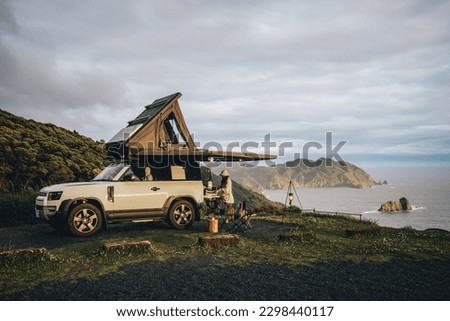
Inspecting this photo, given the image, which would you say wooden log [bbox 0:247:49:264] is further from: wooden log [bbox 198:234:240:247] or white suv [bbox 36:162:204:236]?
wooden log [bbox 198:234:240:247]

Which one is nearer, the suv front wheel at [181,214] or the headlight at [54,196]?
the headlight at [54,196]

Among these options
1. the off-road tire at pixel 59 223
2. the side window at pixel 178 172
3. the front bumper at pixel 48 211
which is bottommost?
the off-road tire at pixel 59 223

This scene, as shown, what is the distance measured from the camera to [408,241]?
926cm

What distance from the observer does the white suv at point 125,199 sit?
30.3 ft

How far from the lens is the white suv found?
925 centimetres

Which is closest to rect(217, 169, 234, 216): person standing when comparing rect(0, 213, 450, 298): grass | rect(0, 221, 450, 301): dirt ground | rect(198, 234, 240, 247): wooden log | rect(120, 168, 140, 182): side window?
rect(0, 213, 450, 298): grass

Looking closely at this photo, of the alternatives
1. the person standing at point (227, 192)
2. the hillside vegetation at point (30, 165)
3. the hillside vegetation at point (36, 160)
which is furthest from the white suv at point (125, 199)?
the hillside vegetation at point (36, 160)

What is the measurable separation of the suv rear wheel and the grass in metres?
0.35

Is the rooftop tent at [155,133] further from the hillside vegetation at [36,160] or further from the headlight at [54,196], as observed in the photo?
the hillside vegetation at [36,160]

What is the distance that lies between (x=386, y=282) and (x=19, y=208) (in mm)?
13267

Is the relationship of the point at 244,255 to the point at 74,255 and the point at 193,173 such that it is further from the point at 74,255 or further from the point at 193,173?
the point at 193,173

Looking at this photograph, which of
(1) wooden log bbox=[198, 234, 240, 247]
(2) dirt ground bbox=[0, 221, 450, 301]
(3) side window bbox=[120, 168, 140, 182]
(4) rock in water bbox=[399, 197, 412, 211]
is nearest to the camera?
(2) dirt ground bbox=[0, 221, 450, 301]

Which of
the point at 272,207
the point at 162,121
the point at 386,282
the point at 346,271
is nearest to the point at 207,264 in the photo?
the point at 346,271

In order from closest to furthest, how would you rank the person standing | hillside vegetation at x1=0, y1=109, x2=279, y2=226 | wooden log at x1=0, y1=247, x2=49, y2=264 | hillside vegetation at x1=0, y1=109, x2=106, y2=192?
1. wooden log at x1=0, y1=247, x2=49, y2=264
2. the person standing
3. hillside vegetation at x1=0, y1=109, x2=279, y2=226
4. hillside vegetation at x1=0, y1=109, x2=106, y2=192
